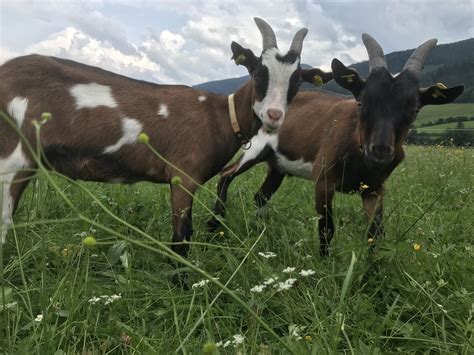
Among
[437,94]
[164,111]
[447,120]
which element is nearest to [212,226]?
[164,111]

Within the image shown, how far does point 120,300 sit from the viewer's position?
7.95 ft

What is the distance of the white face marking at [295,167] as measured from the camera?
5.26 metres

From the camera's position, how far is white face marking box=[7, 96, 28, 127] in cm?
336

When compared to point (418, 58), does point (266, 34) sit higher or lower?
higher

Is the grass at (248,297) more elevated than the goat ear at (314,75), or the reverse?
the goat ear at (314,75)

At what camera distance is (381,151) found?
3287 mm

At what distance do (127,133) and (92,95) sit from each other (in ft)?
1.32

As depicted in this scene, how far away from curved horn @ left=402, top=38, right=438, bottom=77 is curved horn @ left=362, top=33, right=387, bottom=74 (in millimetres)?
206

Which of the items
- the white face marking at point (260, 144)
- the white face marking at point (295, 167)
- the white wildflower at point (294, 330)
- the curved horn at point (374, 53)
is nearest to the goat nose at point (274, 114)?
the curved horn at point (374, 53)

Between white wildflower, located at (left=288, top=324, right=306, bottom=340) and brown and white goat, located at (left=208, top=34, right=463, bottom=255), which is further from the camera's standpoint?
brown and white goat, located at (left=208, top=34, right=463, bottom=255)

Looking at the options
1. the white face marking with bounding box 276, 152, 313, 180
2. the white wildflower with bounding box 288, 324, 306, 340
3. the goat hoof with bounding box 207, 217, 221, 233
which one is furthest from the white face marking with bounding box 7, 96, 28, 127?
the white face marking with bounding box 276, 152, 313, 180

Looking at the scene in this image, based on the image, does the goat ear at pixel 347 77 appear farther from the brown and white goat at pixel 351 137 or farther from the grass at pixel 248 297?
the grass at pixel 248 297

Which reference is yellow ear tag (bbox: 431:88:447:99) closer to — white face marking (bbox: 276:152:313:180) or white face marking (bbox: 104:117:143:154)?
white face marking (bbox: 276:152:313:180)

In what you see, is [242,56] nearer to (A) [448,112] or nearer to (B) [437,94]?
(B) [437,94]
